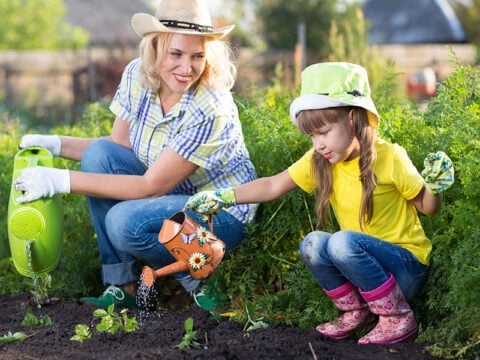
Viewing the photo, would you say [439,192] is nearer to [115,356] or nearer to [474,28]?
[115,356]

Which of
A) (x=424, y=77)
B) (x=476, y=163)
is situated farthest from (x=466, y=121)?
(x=424, y=77)

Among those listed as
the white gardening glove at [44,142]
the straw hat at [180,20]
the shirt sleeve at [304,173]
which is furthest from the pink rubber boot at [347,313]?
the white gardening glove at [44,142]

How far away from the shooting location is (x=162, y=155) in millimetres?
3412

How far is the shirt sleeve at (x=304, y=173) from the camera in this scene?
303cm

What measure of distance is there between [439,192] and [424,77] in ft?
37.4

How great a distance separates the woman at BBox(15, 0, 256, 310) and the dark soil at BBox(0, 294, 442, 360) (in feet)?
0.69

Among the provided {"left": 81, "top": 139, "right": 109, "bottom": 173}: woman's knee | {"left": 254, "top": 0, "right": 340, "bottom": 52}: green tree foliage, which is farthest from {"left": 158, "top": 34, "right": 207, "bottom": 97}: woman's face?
{"left": 254, "top": 0, "right": 340, "bottom": 52}: green tree foliage

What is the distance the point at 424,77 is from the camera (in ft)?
44.8

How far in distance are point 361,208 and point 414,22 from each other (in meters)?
28.5

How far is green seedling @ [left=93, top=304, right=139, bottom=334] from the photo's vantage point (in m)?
3.08

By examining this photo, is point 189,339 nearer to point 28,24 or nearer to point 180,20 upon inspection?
point 180,20

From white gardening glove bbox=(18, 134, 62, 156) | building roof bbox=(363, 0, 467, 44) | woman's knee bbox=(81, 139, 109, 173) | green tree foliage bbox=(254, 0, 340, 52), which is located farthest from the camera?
building roof bbox=(363, 0, 467, 44)

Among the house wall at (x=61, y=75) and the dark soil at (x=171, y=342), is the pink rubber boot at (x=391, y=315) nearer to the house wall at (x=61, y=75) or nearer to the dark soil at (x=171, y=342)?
the dark soil at (x=171, y=342)

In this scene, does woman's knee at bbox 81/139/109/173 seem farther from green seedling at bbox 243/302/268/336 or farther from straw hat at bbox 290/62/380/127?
straw hat at bbox 290/62/380/127
